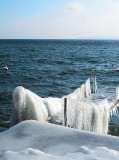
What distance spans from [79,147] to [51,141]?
0.68 meters

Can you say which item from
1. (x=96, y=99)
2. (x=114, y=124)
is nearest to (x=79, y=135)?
(x=114, y=124)

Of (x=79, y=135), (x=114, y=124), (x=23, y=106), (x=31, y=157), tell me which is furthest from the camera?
(x=114, y=124)

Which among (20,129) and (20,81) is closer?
(20,129)

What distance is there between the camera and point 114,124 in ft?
49.8

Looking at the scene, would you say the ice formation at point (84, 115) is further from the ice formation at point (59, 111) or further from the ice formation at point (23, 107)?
the ice formation at point (23, 107)

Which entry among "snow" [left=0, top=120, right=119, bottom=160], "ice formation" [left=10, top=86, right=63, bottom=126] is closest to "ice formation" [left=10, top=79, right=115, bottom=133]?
"ice formation" [left=10, top=86, right=63, bottom=126]

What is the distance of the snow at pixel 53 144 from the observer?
489cm

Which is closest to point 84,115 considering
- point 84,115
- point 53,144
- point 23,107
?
point 84,115

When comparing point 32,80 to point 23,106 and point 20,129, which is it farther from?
point 20,129

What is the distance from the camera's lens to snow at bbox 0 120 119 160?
193 inches

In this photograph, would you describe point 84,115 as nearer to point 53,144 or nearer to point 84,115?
point 84,115

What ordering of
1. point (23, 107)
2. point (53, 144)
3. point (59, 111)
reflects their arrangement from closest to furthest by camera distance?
point (53, 144)
point (23, 107)
point (59, 111)

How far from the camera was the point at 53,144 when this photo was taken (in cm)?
535

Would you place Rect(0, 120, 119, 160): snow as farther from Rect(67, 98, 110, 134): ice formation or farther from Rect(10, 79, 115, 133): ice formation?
Rect(67, 98, 110, 134): ice formation
